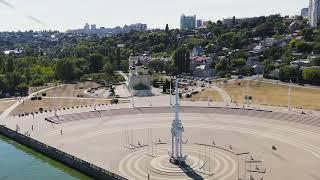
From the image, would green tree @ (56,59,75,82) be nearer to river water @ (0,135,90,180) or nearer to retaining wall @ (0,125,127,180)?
retaining wall @ (0,125,127,180)

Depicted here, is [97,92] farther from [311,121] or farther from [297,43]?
[297,43]

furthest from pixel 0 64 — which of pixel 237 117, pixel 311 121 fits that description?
pixel 311 121

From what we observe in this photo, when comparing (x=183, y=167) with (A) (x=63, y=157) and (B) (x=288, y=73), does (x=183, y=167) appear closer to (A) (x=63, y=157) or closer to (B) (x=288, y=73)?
(A) (x=63, y=157)

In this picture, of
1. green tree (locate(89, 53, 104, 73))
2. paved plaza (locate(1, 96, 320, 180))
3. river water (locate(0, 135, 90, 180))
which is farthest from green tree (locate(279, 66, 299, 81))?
river water (locate(0, 135, 90, 180))

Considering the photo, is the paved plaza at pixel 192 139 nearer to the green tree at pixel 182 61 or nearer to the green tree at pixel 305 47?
the green tree at pixel 182 61

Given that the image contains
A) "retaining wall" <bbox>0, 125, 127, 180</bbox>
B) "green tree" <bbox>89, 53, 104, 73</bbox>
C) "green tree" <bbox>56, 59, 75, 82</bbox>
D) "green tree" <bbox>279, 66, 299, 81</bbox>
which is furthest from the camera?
"green tree" <bbox>89, 53, 104, 73</bbox>

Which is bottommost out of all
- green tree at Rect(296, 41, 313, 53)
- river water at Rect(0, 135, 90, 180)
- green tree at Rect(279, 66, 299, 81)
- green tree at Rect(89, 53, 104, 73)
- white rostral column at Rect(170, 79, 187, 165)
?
river water at Rect(0, 135, 90, 180)
